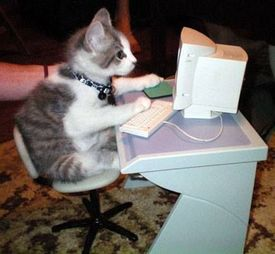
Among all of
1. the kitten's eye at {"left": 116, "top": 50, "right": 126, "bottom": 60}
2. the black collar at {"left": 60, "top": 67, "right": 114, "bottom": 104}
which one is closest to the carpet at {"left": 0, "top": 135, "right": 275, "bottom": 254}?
the black collar at {"left": 60, "top": 67, "right": 114, "bottom": 104}

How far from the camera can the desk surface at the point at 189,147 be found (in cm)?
89

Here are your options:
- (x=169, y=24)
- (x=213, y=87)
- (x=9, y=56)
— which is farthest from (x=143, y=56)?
(x=213, y=87)

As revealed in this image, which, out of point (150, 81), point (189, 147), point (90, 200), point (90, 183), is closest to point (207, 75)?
point (189, 147)

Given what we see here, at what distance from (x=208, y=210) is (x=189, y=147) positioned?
0.22 metres

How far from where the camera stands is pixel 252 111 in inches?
67.2

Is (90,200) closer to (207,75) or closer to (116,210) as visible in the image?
(116,210)

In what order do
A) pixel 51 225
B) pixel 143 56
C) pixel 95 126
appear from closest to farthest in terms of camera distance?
1. pixel 95 126
2. pixel 51 225
3. pixel 143 56

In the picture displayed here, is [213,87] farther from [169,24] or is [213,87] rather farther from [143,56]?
[143,56]

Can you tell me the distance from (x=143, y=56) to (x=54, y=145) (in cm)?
198

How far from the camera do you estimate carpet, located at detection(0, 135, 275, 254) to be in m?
1.37

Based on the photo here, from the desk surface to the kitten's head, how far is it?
22 cm

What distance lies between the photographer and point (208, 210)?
3.33ft

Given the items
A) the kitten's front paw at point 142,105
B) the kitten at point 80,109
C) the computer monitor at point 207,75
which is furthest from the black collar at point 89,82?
the computer monitor at point 207,75

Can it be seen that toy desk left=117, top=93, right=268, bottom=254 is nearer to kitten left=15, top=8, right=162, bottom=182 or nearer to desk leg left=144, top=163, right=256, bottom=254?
desk leg left=144, top=163, right=256, bottom=254
